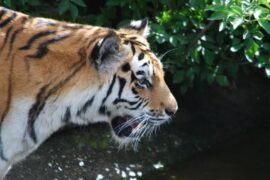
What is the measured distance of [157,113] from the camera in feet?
12.3

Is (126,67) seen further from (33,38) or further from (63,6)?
(63,6)

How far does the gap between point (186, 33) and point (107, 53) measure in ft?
6.94

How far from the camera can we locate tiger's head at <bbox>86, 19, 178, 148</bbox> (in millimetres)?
3467

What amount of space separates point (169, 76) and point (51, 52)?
2601 millimetres

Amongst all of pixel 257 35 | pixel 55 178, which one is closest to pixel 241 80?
pixel 257 35

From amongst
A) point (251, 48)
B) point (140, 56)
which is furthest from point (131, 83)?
point (251, 48)

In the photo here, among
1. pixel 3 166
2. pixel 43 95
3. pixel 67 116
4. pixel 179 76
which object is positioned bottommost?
pixel 179 76

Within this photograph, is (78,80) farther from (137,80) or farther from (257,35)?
(257,35)

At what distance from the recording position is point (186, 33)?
18.0 ft

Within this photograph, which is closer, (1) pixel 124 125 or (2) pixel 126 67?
(2) pixel 126 67

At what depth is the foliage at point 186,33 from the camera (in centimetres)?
511

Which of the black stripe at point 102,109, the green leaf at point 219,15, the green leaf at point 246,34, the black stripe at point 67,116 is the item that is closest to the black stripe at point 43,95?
the black stripe at point 67,116

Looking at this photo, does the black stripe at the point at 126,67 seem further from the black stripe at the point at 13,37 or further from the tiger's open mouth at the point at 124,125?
the black stripe at the point at 13,37

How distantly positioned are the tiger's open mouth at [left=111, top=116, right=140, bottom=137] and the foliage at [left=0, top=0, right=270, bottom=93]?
133 centimetres
